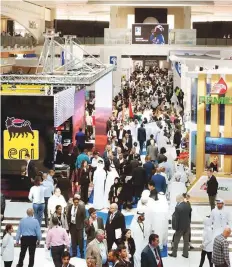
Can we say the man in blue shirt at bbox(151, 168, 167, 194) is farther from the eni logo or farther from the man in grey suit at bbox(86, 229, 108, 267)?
the man in grey suit at bbox(86, 229, 108, 267)

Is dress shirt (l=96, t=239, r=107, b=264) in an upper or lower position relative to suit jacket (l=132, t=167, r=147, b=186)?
lower

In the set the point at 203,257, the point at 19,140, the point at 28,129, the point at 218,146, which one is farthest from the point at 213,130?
the point at 203,257

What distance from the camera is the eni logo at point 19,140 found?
16.0m

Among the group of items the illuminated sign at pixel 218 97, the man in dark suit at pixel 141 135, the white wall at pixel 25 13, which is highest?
the white wall at pixel 25 13

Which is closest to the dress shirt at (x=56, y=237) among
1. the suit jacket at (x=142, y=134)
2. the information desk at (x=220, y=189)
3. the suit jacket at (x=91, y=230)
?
the suit jacket at (x=91, y=230)

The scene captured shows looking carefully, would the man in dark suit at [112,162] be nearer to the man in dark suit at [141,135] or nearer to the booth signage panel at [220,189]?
the booth signage panel at [220,189]

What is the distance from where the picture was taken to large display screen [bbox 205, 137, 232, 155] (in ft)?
54.5

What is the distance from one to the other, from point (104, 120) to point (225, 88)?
26.8 ft

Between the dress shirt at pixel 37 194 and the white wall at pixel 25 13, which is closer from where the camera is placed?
the dress shirt at pixel 37 194

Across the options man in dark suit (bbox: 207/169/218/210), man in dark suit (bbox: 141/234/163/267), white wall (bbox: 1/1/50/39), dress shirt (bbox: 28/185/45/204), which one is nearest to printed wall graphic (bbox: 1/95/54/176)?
dress shirt (bbox: 28/185/45/204)

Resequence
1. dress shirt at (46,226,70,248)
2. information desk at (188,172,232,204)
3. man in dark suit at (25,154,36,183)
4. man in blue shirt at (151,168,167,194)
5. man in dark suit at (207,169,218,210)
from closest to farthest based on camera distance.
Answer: dress shirt at (46,226,70,248), man in blue shirt at (151,168,167,194), man in dark suit at (207,169,218,210), man in dark suit at (25,154,36,183), information desk at (188,172,232,204)

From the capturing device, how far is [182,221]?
1185cm

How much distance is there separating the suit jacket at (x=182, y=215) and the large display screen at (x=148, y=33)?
94.3 ft

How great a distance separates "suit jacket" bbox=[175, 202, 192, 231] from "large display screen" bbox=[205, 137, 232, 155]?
16.6 feet
